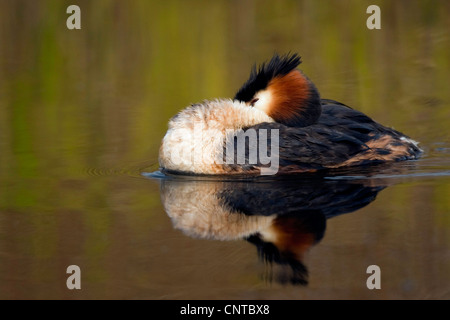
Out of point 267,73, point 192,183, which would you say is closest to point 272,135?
point 267,73

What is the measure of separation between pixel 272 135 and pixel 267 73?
65cm

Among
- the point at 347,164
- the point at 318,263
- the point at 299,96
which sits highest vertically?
the point at 299,96

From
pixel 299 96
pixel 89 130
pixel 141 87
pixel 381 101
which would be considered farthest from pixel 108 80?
pixel 299 96

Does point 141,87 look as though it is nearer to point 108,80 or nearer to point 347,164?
point 108,80

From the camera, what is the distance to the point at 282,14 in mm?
16516

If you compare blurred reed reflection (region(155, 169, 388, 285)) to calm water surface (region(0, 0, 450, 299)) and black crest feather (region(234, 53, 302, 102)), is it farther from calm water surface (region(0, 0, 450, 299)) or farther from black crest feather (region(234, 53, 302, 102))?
black crest feather (region(234, 53, 302, 102))

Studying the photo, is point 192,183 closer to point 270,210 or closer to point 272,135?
point 272,135

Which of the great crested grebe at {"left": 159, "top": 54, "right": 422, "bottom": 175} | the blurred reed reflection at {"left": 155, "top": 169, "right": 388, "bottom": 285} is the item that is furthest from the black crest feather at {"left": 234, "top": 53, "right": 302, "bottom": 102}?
the blurred reed reflection at {"left": 155, "top": 169, "right": 388, "bottom": 285}

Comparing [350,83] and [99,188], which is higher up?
[350,83]

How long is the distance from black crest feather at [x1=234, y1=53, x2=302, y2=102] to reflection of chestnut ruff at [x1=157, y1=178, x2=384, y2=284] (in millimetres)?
1063

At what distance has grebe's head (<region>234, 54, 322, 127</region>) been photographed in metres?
7.32

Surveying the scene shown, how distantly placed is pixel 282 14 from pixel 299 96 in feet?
31.2

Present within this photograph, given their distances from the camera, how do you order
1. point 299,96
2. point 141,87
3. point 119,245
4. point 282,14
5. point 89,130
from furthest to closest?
point 282,14 → point 141,87 → point 89,130 → point 299,96 → point 119,245

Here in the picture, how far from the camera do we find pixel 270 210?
5828mm
